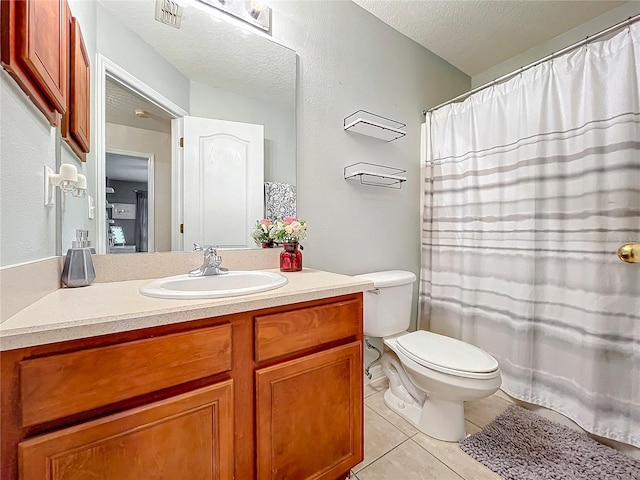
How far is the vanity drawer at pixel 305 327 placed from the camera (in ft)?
2.86

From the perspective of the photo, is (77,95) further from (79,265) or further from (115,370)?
(115,370)

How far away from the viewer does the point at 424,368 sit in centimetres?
132

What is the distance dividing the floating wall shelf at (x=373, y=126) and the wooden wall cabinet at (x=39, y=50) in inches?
50.5

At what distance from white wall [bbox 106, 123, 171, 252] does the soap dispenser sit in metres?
0.24

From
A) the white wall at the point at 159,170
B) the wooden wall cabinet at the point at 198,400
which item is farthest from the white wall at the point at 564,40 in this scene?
the white wall at the point at 159,170

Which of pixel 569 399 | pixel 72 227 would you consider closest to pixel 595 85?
pixel 569 399

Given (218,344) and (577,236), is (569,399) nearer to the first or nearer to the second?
(577,236)

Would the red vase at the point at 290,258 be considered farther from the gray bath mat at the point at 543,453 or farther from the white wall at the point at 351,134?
the gray bath mat at the point at 543,453

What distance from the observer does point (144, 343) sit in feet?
2.23

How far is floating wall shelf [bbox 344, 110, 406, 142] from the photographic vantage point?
5.60 feet

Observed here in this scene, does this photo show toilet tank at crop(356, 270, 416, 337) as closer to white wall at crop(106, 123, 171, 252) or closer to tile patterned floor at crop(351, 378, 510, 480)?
tile patterned floor at crop(351, 378, 510, 480)

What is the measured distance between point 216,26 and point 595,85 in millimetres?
1837

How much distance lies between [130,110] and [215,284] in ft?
2.56

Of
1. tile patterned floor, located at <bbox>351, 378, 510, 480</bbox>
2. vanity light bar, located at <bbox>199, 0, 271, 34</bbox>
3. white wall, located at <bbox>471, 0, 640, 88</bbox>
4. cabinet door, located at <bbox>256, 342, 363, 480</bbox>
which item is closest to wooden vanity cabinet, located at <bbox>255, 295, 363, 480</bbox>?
cabinet door, located at <bbox>256, 342, 363, 480</bbox>
